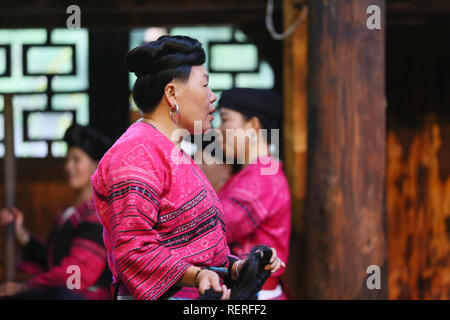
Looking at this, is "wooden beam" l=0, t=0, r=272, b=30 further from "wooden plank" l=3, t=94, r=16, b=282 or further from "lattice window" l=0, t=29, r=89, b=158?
"wooden plank" l=3, t=94, r=16, b=282

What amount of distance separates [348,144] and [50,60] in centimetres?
383

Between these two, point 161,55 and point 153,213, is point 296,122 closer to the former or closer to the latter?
point 161,55

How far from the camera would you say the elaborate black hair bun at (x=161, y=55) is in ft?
6.26

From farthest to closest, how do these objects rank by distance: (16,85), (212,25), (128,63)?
(16,85)
(212,25)
(128,63)

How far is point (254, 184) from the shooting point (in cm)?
352

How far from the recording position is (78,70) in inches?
269

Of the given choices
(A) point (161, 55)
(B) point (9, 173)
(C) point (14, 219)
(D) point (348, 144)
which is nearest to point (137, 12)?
(B) point (9, 173)

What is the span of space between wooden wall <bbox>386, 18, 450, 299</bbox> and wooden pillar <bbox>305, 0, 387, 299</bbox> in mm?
2499

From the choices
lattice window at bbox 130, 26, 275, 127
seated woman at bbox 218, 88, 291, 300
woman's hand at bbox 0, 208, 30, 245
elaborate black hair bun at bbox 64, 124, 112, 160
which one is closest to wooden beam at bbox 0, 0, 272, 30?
lattice window at bbox 130, 26, 275, 127

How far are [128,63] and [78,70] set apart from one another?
→ 5081 mm

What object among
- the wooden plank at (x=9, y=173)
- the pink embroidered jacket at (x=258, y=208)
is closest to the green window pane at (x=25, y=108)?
the wooden plank at (x=9, y=173)

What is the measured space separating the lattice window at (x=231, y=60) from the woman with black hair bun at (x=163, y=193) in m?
4.70
